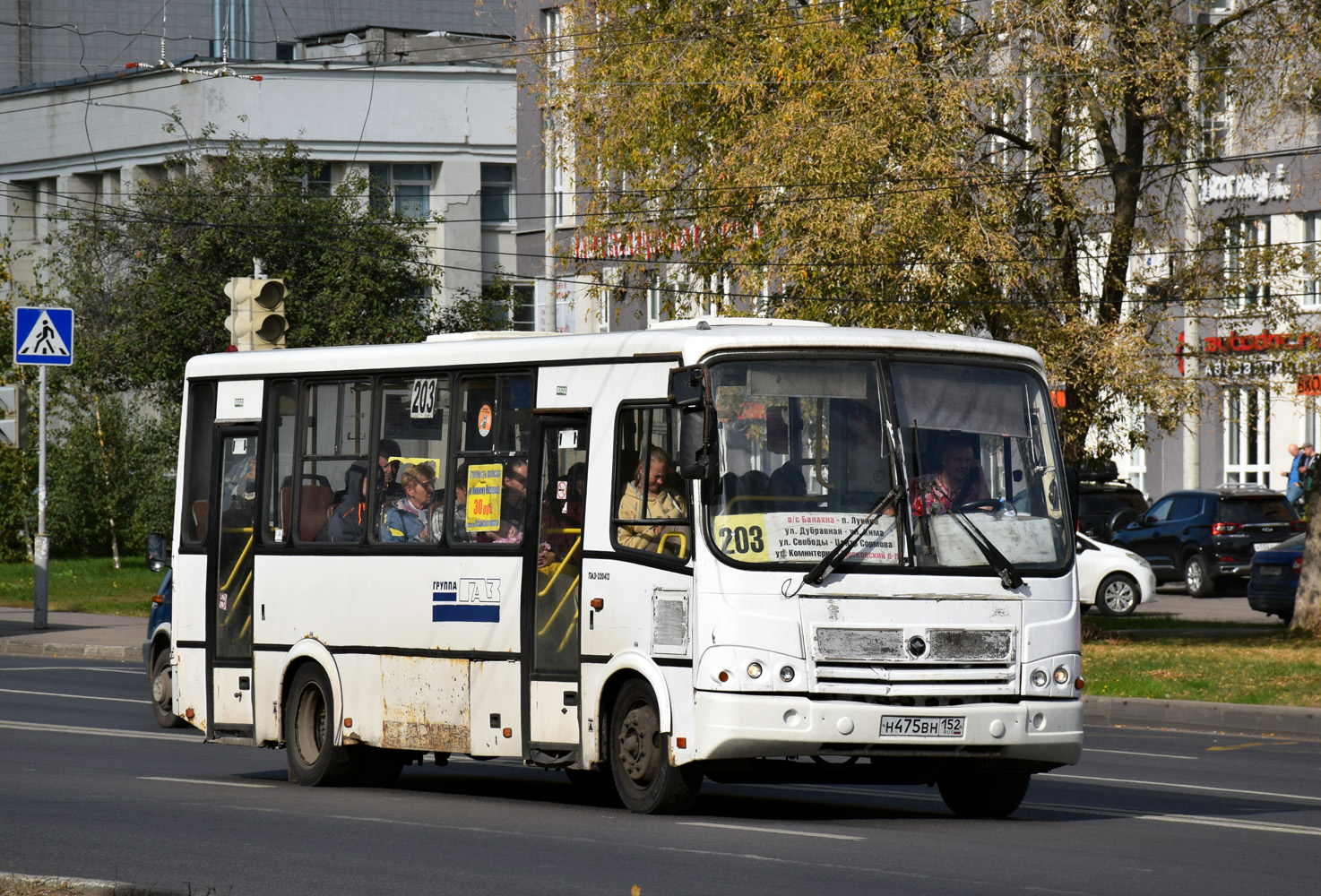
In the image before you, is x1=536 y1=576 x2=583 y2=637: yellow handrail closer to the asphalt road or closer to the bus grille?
the asphalt road

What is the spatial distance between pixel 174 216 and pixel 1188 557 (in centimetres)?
2133

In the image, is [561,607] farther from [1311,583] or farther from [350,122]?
[350,122]

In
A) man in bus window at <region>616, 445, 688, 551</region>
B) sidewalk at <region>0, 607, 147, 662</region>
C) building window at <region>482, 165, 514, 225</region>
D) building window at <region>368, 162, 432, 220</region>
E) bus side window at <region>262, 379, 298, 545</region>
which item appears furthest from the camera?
building window at <region>482, 165, 514, 225</region>

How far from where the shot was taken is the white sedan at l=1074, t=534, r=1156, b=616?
31344mm

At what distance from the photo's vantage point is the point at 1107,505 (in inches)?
1571

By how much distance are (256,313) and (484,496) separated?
9.45m

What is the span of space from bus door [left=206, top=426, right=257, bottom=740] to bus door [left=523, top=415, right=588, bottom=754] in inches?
109

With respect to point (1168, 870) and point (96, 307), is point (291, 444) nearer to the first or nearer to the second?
point (1168, 870)

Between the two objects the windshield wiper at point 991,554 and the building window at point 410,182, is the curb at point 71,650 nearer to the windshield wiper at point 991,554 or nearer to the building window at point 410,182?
the windshield wiper at point 991,554

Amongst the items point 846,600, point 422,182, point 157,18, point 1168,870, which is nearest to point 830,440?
point 846,600

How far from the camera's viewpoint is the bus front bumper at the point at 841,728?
10680 mm

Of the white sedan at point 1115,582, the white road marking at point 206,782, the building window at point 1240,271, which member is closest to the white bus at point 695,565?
the white road marking at point 206,782

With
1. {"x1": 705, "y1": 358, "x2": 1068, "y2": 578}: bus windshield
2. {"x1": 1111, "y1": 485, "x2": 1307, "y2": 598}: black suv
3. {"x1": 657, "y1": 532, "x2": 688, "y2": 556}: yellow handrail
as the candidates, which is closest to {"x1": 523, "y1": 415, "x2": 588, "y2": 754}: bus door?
{"x1": 657, "y1": 532, "x2": 688, "y2": 556}: yellow handrail

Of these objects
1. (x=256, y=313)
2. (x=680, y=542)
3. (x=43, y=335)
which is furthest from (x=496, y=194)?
(x=680, y=542)
